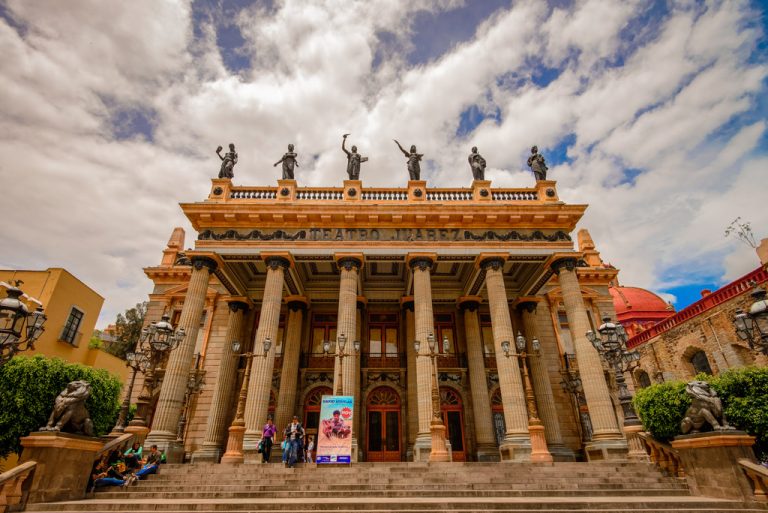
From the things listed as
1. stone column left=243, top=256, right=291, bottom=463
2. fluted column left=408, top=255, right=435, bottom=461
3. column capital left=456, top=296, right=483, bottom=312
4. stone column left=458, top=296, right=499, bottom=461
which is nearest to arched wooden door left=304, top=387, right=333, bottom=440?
stone column left=243, top=256, right=291, bottom=463

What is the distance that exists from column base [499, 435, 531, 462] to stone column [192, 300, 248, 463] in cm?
1102

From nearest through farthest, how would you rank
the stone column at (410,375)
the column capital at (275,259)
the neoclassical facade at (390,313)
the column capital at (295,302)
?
the neoclassical facade at (390,313) → the column capital at (275,259) → the stone column at (410,375) → the column capital at (295,302)

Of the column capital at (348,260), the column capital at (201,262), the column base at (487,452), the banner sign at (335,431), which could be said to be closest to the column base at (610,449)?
the column base at (487,452)

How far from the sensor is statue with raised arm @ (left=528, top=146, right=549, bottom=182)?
1764cm

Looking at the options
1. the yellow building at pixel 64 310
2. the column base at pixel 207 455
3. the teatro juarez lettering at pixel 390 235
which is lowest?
the column base at pixel 207 455

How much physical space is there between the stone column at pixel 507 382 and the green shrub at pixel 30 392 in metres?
12.7

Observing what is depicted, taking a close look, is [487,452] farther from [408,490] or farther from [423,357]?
[408,490]

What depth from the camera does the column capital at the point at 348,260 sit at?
15.9 m

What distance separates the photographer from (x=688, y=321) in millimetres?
20609

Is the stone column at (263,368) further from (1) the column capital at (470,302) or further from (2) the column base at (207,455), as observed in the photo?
(1) the column capital at (470,302)

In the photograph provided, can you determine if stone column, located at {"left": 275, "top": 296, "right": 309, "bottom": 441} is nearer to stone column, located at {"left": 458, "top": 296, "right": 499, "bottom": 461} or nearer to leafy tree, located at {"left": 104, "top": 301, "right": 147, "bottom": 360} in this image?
stone column, located at {"left": 458, "top": 296, "right": 499, "bottom": 461}

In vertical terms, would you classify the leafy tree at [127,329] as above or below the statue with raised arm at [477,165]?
below

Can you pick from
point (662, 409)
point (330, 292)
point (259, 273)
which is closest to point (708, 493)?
point (662, 409)

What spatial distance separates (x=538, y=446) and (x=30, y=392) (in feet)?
47.5
